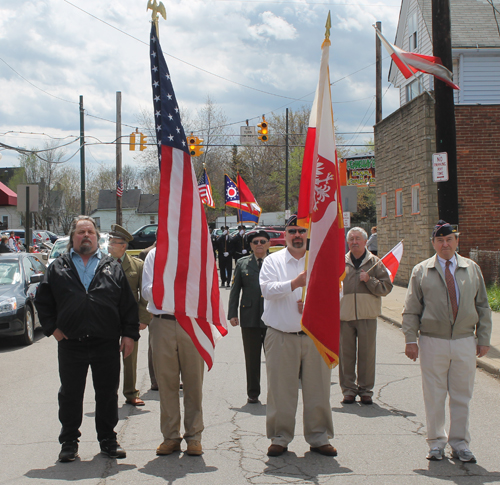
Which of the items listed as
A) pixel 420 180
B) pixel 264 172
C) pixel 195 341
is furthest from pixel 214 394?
pixel 264 172

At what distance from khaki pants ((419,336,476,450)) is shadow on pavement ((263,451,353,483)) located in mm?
874

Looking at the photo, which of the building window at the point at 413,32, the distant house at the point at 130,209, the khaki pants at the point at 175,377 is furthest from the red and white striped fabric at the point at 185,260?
the distant house at the point at 130,209

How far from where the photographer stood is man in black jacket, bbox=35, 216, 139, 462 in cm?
505

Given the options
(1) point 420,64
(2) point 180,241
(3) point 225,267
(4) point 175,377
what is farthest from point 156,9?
(3) point 225,267

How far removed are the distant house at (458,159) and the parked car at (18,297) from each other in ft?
35.9

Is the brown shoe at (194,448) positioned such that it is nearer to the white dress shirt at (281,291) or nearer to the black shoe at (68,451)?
the black shoe at (68,451)

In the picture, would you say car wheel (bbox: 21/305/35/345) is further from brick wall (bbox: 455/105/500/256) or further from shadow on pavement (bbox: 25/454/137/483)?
brick wall (bbox: 455/105/500/256)

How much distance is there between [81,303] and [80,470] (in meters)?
1.34

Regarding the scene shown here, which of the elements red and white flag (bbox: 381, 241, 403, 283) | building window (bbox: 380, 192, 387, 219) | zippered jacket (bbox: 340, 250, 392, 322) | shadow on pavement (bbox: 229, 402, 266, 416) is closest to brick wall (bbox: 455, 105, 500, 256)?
building window (bbox: 380, 192, 387, 219)

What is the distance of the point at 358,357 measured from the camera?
23.5ft

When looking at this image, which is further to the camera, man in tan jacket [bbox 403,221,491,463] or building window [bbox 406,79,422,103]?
building window [bbox 406,79,422,103]

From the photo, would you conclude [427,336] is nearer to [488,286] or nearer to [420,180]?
[488,286]

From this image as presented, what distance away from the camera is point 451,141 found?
1126 cm

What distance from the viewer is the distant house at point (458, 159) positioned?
17.7 metres
